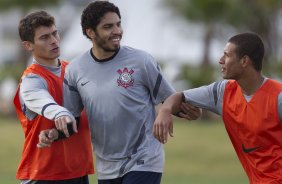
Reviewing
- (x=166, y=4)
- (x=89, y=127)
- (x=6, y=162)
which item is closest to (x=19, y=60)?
(x=166, y=4)

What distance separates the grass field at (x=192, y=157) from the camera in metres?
19.0

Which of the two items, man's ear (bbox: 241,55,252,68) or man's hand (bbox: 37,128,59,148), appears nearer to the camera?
man's ear (bbox: 241,55,252,68)

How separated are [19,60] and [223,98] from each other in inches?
1188

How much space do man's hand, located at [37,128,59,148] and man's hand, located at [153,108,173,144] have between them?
888mm

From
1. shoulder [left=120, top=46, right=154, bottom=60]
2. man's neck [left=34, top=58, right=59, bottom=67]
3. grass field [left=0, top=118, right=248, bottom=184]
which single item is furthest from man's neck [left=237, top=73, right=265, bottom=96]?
grass field [left=0, top=118, right=248, bottom=184]

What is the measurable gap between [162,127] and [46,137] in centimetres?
99

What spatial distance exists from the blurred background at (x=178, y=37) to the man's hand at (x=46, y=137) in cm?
1716

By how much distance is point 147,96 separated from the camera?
26.9 feet

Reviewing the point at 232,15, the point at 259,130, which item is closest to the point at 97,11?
the point at 259,130

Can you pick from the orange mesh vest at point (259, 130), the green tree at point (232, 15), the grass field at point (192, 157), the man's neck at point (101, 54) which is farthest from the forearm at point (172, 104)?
the green tree at point (232, 15)

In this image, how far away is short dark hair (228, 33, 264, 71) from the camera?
25.5 ft

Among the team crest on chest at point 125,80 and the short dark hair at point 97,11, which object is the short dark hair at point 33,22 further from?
the team crest on chest at point 125,80

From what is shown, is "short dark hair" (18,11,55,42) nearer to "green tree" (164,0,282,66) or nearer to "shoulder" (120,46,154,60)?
"shoulder" (120,46,154,60)

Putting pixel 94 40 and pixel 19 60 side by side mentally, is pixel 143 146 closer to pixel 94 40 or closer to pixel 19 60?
pixel 94 40
